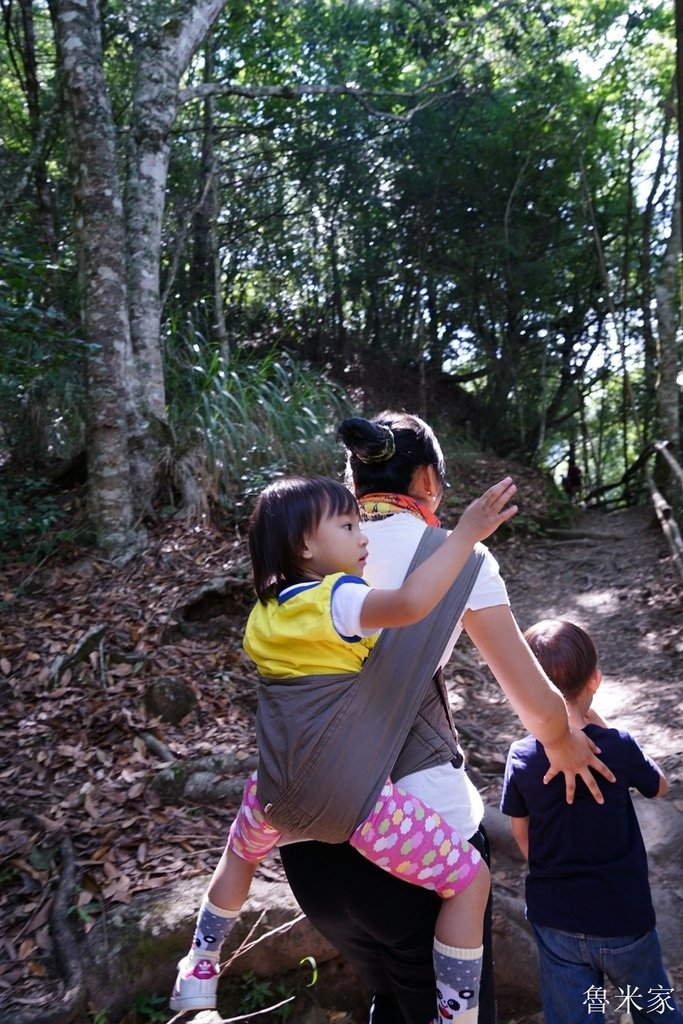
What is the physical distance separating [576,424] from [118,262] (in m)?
13.7

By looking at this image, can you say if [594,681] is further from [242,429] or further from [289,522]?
[242,429]

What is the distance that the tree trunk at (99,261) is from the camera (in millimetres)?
5836

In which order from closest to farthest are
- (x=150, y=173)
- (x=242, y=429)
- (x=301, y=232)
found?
(x=150, y=173), (x=242, y=429), (x=301, y=232)

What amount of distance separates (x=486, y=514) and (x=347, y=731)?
0.52m

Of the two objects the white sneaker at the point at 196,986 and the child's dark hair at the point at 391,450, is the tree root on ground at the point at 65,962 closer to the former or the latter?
the white sneaker at the point at 196,986

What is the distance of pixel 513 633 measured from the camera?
1.75m

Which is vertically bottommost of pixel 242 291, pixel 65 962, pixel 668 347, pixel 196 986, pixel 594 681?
pixel 65 962

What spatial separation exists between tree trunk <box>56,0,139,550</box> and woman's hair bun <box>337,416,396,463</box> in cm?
423

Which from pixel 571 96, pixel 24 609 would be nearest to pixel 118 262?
pixel 24 609

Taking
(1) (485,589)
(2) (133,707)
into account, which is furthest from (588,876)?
(2) (133,707)

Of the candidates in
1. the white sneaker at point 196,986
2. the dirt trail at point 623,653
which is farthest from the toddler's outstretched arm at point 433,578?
the dirt trail at point 623,653

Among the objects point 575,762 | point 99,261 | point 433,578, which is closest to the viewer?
point 433,578

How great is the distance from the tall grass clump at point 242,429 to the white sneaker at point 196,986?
4.65 metres

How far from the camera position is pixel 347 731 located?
158 centimetres
